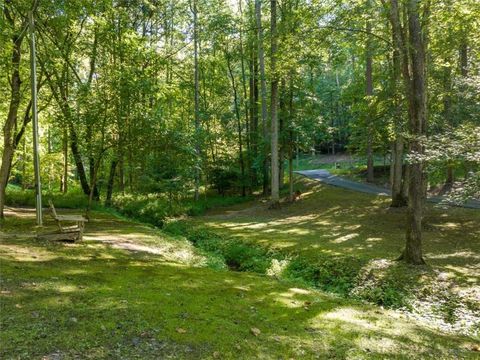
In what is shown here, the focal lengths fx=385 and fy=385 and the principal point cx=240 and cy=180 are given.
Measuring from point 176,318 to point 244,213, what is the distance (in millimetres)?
17307

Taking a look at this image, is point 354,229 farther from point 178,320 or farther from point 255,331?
point 178,320

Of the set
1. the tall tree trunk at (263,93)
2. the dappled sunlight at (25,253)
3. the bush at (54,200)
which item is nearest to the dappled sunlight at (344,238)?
the dappled sunlight at (25,253)

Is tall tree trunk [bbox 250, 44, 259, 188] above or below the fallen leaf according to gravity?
above

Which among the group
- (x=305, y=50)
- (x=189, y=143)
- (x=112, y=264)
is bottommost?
(x=112, y=264)

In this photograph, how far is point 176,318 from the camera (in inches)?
232

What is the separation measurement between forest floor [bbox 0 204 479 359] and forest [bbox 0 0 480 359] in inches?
1.6

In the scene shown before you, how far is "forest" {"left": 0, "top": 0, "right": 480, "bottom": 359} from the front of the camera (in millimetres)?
5734

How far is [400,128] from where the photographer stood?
49.5 ft

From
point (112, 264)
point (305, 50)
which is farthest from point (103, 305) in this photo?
point (305, 50)

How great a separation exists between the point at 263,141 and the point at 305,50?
1320 centimetres

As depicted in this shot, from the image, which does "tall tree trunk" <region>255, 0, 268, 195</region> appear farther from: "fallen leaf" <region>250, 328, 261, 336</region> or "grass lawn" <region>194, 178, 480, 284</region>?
"fallen leaf" <region>250, 328, 261, 336</region>

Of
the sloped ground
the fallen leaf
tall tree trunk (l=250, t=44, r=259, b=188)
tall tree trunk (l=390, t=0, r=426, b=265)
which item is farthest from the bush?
the fallen leaf

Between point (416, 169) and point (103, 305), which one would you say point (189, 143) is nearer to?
point (416, 169)

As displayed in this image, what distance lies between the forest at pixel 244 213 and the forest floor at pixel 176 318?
4 cm
